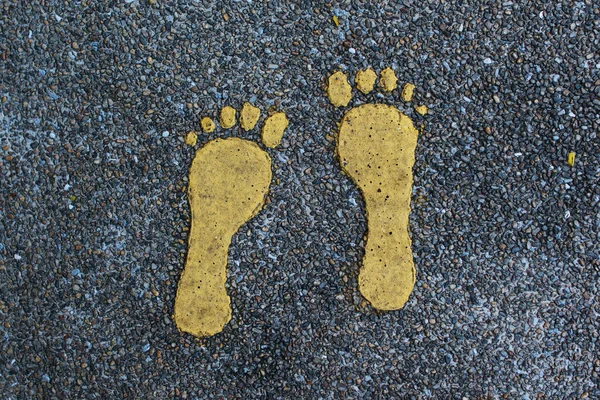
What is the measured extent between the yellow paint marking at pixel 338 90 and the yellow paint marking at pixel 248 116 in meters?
0.29

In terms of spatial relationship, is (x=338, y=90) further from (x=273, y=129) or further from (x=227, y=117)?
(x=227, y=117)

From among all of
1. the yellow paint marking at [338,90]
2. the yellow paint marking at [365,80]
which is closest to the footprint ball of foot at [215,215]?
the yellow paint marking at [338,90]

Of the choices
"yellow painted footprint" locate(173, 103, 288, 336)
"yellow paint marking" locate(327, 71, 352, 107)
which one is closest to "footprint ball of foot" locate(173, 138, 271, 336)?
"yellow painted footprint" locate(173, 103, 288, 336)

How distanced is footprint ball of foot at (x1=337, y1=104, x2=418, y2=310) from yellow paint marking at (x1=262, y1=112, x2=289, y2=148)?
0.23 metres

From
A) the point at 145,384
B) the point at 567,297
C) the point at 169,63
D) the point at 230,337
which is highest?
the point at 169,63

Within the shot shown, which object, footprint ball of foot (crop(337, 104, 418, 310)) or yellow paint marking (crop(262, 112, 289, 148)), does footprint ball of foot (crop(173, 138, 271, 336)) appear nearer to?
yellow paint marking (crop(262, 112, 289, 148))

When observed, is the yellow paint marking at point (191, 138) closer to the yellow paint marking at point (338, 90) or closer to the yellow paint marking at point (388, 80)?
the yellow paint marking at point (338, 90)

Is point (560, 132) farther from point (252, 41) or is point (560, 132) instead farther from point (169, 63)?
point (169, 63)

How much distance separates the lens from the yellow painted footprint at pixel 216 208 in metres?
1.61

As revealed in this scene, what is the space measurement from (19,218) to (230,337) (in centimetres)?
92

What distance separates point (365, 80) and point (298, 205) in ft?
1.78

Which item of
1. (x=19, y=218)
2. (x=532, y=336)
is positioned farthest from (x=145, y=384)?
(x=532, y=336)

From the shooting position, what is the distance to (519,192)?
1647 millimetres

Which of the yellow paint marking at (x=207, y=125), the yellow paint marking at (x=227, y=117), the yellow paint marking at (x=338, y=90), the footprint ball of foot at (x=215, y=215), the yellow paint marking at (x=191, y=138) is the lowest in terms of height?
the footprint ball of foot at (x=215, y=215)
